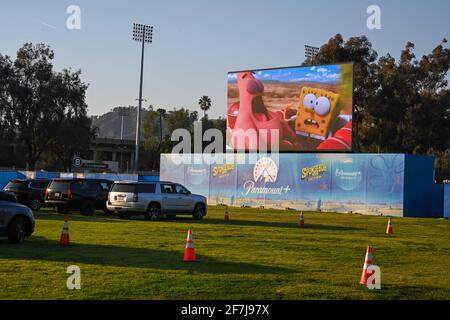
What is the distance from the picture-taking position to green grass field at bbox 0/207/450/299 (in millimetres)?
11242

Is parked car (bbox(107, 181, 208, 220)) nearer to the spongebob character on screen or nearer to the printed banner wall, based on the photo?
the printed banner wall

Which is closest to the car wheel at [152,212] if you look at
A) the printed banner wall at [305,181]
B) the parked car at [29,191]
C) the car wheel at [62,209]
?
the car wheel at [62,209]

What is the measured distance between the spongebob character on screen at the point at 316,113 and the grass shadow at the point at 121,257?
29713mm

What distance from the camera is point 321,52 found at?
8169 centimetres

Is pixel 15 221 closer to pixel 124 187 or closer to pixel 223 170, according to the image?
pixel 124 187

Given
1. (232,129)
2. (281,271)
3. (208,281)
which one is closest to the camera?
(208,281)

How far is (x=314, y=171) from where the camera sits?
46719 mm

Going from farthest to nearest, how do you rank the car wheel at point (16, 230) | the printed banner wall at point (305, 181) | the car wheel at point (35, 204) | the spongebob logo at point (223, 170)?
the spongebob logo at point (223, 170) < the printed banner wall at point (305, 181) < the car wheel at point (35, 204) < the car wheel at point (16, 230)

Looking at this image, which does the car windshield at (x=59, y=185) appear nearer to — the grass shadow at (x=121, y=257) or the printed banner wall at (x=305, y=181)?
the grass shadow at (x=121, y=257)

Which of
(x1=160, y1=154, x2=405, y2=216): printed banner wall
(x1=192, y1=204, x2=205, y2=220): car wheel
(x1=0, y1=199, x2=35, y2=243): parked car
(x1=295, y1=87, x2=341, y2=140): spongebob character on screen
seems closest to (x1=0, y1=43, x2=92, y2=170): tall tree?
(x1=160, y1=154, x2=405, y2=216): printed banner wall

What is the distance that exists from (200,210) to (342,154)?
15.9m

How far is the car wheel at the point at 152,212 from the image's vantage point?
29.9m
